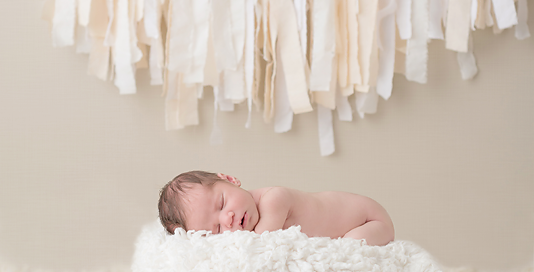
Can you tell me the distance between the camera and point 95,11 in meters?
1.47

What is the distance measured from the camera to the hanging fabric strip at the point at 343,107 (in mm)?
1559

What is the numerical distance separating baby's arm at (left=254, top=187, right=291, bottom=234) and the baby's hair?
0.11m

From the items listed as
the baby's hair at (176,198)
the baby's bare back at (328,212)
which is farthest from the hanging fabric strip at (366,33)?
the baby's hair at (176,198)

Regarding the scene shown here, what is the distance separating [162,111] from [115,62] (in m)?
0.22

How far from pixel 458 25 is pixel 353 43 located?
0.32 meters

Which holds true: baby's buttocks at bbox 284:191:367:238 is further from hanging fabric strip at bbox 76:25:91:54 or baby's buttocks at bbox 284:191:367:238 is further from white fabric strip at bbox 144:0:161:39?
hanging fabric strip at bbox 76:25:91:54

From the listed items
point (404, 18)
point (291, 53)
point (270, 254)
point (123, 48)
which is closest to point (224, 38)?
point (291, 53)

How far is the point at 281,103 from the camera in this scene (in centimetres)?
153

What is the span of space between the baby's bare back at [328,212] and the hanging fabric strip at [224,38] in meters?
0.61

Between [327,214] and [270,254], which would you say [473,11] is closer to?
[327,214]

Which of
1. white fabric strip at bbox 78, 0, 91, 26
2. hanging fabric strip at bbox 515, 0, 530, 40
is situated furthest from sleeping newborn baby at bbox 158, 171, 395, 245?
hanging fabric strip at bbox 515, 0, 530, 40

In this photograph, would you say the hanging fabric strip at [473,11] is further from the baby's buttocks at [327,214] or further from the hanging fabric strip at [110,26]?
the hanging fabric strip at [110,26]

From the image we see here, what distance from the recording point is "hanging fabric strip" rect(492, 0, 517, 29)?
141 cm

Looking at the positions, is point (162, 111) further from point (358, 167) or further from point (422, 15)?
point (422, 15)
